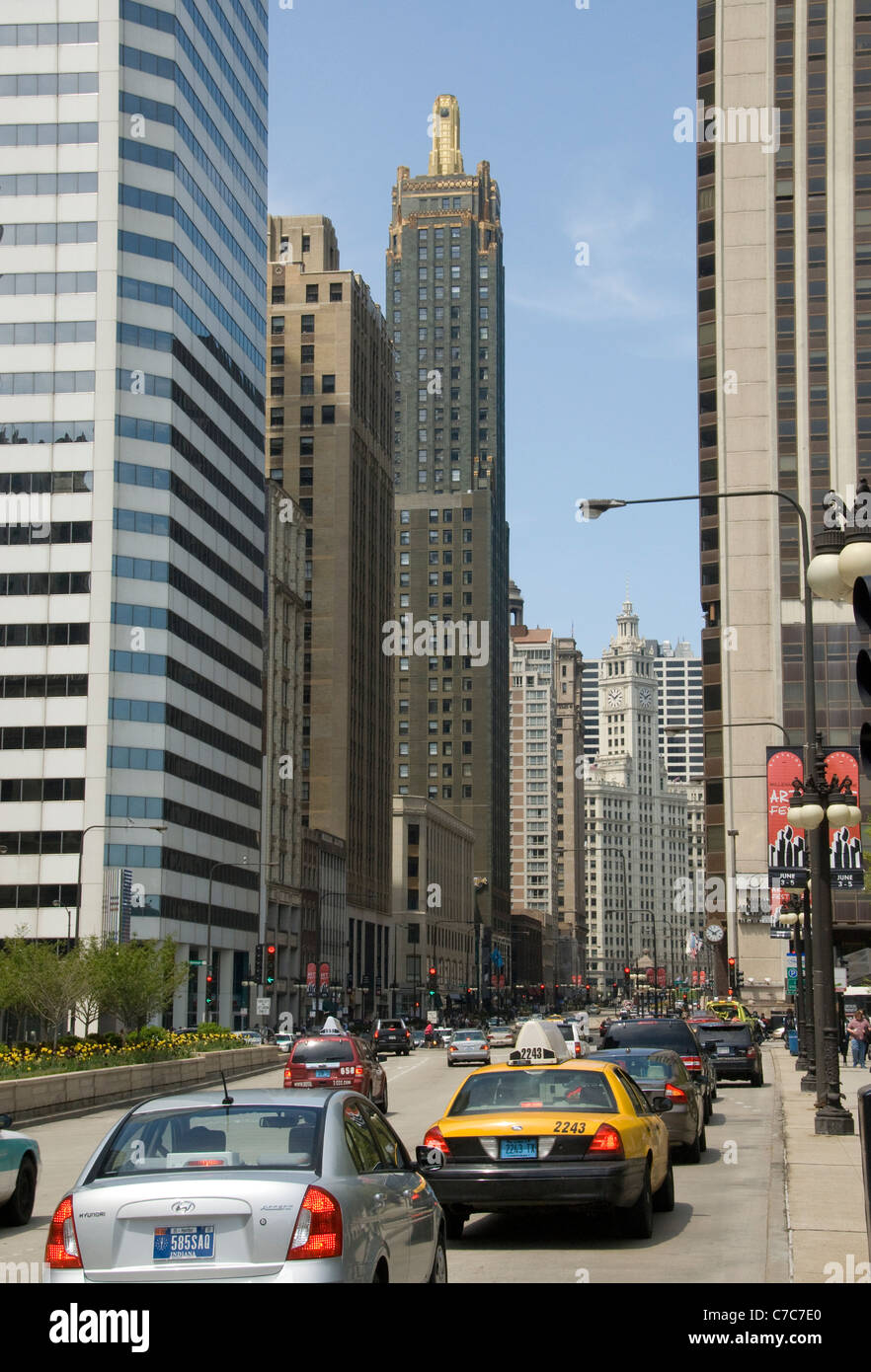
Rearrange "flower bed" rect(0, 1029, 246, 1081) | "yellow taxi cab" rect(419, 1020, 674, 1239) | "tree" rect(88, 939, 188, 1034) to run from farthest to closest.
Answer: "tree" rect(88, 939, 188, 1034), "flower bed" rect(0, 1029, 246, 1081), "yellow taxi cab" rect(419, 1020, 674, 1239)

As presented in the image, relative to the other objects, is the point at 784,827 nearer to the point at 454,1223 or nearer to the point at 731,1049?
the point at 731,1049

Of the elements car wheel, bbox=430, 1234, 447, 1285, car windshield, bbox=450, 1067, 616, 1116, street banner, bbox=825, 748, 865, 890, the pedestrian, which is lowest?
the pedestrian

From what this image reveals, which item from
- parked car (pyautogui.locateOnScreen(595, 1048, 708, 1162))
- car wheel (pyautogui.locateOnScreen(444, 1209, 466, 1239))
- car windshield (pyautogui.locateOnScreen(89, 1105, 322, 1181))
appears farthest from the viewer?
parked car (pyautogui.locateOnScreen(595, 1048, 708, 1162))

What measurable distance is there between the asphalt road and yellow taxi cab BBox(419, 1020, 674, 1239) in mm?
402

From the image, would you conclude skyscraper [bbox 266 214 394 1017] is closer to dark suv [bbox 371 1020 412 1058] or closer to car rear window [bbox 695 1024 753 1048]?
dark suv [bbox 371 1020 412 1058]

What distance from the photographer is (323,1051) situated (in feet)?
104

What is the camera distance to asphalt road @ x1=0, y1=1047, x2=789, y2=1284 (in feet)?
39.5

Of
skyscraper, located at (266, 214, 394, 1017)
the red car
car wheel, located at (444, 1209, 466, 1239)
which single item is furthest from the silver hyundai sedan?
skyscraper, located at (266, 214, 394, 1017)

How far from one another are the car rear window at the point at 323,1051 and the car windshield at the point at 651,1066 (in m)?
11.2

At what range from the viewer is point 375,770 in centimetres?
14488

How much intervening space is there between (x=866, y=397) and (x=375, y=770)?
198 feet

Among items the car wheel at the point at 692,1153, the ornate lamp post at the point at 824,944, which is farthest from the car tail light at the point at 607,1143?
the ornate lamp post at the point at 824,944
